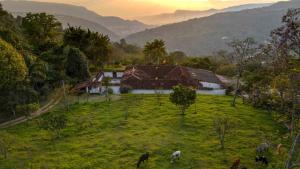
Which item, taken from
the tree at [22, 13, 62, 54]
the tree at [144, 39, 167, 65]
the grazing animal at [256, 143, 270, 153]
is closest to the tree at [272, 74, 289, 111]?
the grazing animal at [256, 143, 270, 153]

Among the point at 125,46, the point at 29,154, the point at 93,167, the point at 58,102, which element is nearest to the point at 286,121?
the point at 93,167

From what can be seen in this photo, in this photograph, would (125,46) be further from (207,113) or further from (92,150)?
(92,150)

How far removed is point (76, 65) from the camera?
65250 mm

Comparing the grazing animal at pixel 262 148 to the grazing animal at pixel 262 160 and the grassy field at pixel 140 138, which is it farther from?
the grazing animal at pixel 262 160

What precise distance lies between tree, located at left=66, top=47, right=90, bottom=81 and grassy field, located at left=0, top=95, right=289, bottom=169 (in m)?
14.9

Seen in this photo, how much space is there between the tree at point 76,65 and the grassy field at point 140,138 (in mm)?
14910

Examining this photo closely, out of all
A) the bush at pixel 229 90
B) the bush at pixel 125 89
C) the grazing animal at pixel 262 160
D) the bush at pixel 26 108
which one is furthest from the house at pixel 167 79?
the grazing animal at pixel 262 160

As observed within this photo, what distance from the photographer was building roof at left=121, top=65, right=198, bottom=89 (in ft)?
207

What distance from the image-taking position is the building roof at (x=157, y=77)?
63.2 metres

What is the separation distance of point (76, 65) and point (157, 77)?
14290 millimetres

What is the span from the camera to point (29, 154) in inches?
1345

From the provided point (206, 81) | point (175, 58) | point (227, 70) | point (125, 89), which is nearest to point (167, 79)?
point (206, 81)

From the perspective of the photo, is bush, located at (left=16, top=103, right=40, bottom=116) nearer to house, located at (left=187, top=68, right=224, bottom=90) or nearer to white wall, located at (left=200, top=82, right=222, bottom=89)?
house, located at (left=187, top=68, right=224, bottom=90)

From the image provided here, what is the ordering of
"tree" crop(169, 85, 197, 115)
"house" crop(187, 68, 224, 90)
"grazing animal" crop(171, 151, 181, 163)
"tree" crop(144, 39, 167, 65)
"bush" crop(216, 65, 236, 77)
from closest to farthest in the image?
"grazing animal" crop(171, 151, 181, 163)
"tree" crop(169, 85, 197, 115)
"house" crop(187, 68, 224, 90)
"bush" crop(216, 65, 236, 77)
"tree" crop(144, 39, 167, 65)
